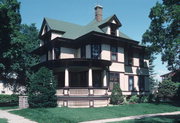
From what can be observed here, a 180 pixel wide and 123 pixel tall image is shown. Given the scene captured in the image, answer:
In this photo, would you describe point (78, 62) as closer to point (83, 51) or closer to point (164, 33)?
point (83, 51)

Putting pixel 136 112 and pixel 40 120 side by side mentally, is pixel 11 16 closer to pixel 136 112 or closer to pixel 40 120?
pixel 40 120

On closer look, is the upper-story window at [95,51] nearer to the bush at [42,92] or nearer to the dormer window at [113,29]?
the dormer window at [113,29]

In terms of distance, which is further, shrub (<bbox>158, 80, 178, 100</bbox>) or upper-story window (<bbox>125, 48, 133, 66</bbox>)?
shrub (<bbox>158, 80, 178, 100</bbox>)

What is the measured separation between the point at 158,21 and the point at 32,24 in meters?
27.0

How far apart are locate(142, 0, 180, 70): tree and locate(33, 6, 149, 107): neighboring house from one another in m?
2.63

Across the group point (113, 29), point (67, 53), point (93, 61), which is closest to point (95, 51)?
point (93, 61)

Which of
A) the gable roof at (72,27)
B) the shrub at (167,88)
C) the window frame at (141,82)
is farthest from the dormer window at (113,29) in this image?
the shrub at (167,88)

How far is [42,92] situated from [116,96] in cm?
836

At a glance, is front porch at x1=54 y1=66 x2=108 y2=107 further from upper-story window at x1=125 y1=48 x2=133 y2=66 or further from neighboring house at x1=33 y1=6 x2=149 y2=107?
upper-story window at x1=125 y1=48 x2=133 y2=66

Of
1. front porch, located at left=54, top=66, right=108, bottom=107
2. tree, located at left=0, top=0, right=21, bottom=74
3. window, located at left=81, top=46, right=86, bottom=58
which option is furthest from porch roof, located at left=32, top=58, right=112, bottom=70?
tree, located at left=0, top=0, right=21, bottom=74

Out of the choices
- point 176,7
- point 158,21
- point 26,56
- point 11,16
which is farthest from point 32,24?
point 176,7

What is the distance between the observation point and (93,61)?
22.3 metres

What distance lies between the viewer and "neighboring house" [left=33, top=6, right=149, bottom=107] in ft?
72.1

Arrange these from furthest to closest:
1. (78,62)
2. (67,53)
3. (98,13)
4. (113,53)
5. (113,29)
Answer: (98,13) < (113,29) < (67,53) < (113,53) < (78,62)
